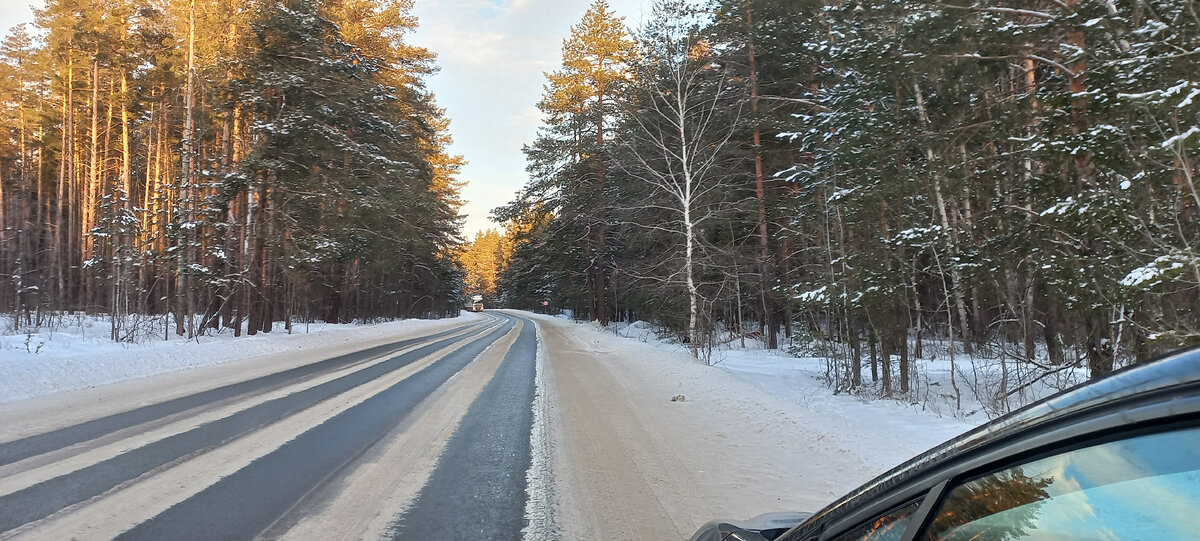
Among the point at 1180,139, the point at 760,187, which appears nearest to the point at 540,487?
the point at 1180,139

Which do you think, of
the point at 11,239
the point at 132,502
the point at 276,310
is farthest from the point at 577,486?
the point at 11,239

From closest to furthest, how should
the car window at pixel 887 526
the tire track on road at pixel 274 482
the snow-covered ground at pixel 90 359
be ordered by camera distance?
the car window at pixel 887 526 → the tire track on road at pixel 274 482 → the snow-covered ground at pixel 90 359

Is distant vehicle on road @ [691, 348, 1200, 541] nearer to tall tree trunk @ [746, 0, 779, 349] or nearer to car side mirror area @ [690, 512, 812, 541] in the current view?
car side mirror area @ [690, 512, 812, 541]

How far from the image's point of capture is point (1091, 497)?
0.92m

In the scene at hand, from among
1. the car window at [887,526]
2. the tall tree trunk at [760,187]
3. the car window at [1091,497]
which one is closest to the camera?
the car window at [1091,497]

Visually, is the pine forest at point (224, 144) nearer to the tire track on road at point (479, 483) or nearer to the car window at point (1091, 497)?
the tire track on road at point (479, 483)

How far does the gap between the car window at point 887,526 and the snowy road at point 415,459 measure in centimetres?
246

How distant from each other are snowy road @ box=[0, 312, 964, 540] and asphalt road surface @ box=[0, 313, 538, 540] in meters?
0.02

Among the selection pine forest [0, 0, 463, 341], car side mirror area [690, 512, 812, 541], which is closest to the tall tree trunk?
pine forest [0, 0, 463, 341]

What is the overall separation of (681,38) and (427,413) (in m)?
12.5

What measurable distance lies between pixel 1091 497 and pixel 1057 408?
14cm

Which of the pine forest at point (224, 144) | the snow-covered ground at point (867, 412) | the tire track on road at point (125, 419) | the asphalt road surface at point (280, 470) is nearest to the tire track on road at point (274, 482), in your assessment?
the asphalt road surface at point (280, 470)

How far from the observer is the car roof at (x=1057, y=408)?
86 centimetres

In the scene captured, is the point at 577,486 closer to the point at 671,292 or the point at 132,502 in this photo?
the point at 132,502
